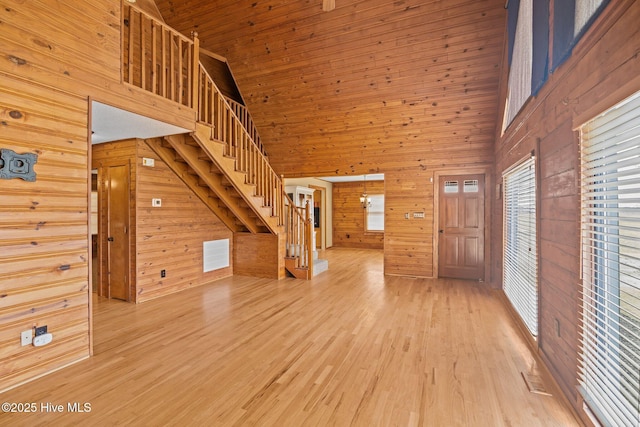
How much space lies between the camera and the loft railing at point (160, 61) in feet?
9.85

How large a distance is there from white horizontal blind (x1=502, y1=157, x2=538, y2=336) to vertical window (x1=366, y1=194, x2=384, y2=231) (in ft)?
18.4

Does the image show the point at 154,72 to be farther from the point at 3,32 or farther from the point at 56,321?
the point at 56,321

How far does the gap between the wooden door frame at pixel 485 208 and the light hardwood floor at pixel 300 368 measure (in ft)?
4.71

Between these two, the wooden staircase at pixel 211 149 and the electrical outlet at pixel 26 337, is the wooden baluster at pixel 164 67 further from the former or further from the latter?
the electrical outlet at pixel 26 337

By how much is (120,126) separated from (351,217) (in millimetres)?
7844

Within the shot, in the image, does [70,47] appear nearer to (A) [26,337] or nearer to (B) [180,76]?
(B) [180,76]

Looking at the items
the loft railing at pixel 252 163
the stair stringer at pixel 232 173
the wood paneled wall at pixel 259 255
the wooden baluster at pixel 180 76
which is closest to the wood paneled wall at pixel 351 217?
the loft railing at pixel 252 163

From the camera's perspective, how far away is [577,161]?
6.47 ft

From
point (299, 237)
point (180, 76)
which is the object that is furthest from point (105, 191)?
point (299, 237)

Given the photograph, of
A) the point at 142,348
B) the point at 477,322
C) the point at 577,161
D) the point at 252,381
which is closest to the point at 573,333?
the point at 577,161

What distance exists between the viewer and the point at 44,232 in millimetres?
2424

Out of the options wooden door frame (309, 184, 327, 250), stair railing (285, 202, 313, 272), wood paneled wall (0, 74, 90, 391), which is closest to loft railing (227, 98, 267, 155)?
stair railing (285, 202, 313, 272)

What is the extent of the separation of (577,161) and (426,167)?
3.94 m

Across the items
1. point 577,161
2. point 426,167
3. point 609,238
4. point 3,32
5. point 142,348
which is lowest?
point 142,348
